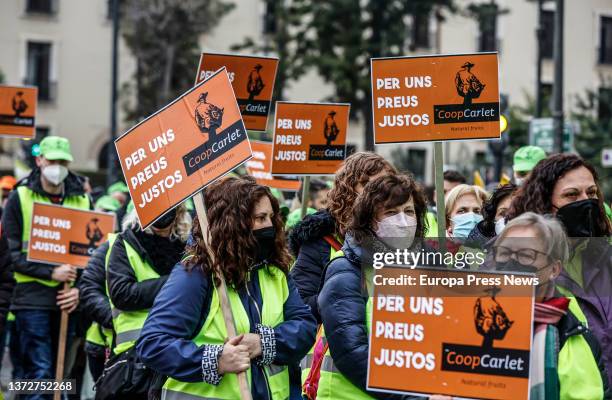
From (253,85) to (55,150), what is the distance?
5.29 feet

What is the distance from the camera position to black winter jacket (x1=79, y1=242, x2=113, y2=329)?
683 cm

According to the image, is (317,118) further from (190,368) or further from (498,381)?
(498,381)

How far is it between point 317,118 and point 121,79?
3516 centimetres

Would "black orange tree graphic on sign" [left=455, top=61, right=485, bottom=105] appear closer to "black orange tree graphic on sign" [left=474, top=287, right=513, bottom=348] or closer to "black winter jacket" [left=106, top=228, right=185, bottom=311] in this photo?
"black winter jacket" [left=106, top=228, right=185, bottom=311]

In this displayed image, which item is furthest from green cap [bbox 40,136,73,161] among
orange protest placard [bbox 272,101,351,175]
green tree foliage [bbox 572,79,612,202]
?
green tree foliage [bbox 572,79,612,202]

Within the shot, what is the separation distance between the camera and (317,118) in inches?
324

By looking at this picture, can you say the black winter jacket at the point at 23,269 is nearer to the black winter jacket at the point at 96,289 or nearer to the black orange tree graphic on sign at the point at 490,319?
the black winter jacket at the point at 96,289

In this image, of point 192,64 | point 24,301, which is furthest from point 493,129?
point 192,64

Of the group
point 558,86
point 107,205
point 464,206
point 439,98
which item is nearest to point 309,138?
point 464,206

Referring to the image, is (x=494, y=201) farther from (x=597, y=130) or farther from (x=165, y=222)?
(x=597, y=130)

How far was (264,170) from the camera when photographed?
1059cm

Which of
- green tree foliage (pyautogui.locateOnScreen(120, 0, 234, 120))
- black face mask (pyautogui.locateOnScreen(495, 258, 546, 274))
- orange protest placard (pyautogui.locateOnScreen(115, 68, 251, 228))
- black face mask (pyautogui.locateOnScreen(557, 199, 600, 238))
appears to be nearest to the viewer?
black face mask (pyautogui.locateOnScreen(495, 258, 546, 274))

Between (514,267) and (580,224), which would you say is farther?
(580,224)

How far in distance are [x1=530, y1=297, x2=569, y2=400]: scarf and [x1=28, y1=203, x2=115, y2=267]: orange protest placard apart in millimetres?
5076
